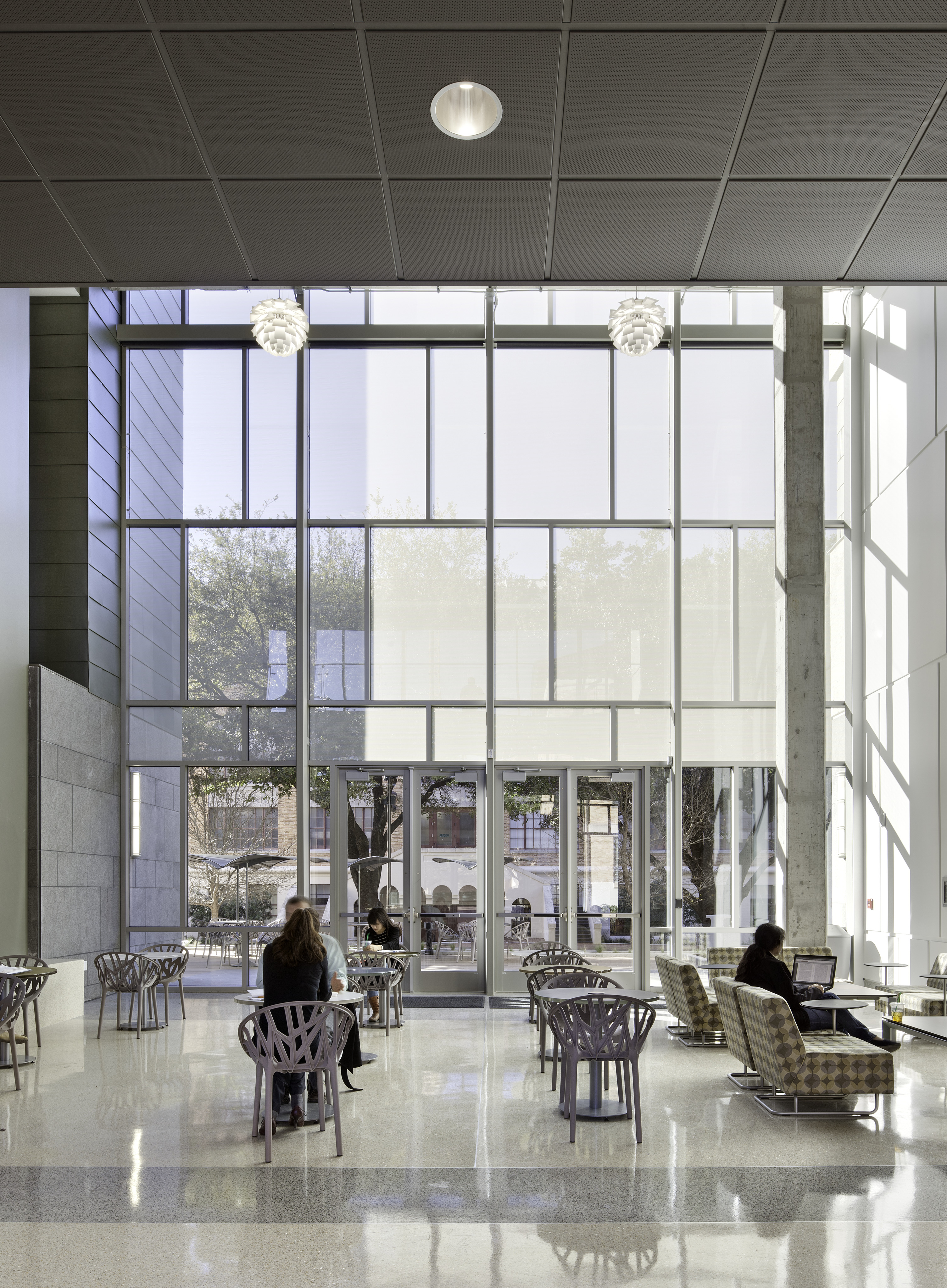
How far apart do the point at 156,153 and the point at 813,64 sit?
2363mm

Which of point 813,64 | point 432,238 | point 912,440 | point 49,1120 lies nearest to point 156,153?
point 432,238

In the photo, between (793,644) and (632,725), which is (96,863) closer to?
(632,725)

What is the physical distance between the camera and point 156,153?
14.2ft

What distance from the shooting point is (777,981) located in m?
7.80

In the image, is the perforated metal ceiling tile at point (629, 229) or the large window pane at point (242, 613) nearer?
the perforated metal ceiling tile at point (629, 229)

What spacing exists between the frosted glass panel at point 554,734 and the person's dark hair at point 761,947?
19.8ft

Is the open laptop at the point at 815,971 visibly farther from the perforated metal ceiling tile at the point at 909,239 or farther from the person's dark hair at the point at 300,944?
the perforated metal ceiling tile at the point at 909,239

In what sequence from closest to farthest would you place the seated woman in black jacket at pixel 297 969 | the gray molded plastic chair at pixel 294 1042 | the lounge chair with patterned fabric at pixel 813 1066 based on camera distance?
1. the gray molded plastic chair at pixel 294 1042
2. the seated woman in black jacket at pixel 297 969
3. the lounge chair with patterned fabric at pixel 813 1066

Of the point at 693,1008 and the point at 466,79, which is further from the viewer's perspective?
the point at 693,1008

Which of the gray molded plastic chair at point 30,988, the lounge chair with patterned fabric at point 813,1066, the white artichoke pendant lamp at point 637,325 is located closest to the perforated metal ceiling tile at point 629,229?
the lounge chair with patterned fabric at point 813,1066

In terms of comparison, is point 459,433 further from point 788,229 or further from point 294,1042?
point 788,229

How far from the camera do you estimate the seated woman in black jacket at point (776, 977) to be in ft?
25.5

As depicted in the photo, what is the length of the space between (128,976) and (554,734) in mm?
5691

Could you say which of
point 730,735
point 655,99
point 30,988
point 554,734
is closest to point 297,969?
point 30,988
